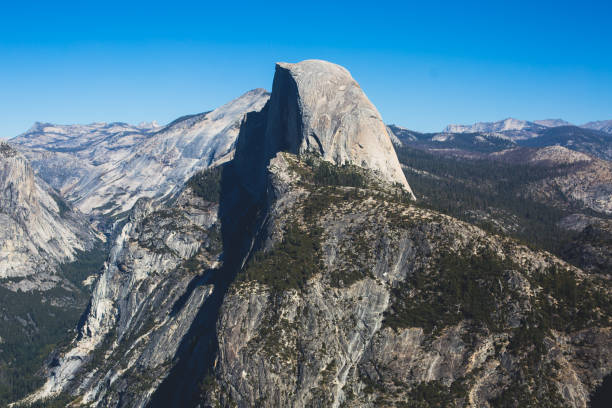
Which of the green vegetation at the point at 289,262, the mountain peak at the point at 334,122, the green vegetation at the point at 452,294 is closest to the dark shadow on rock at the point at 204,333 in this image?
the green vegetation at the point at 289,262

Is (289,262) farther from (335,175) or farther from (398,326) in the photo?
(335,175)

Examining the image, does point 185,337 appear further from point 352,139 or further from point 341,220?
point 352,139

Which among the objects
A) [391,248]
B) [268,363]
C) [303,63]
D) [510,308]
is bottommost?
Answer: [268,363]

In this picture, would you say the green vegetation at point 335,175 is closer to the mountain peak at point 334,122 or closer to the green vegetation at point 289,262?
the mountain peak at point 334,122

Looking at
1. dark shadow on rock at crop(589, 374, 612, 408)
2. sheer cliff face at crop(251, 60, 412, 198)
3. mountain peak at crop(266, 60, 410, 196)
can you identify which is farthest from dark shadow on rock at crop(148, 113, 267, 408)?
dark shadow on rock at crop(589, 374, 612, 408)

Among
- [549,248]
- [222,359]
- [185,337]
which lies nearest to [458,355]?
[222,359]

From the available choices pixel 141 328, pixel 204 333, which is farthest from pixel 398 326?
pixel 141 328
